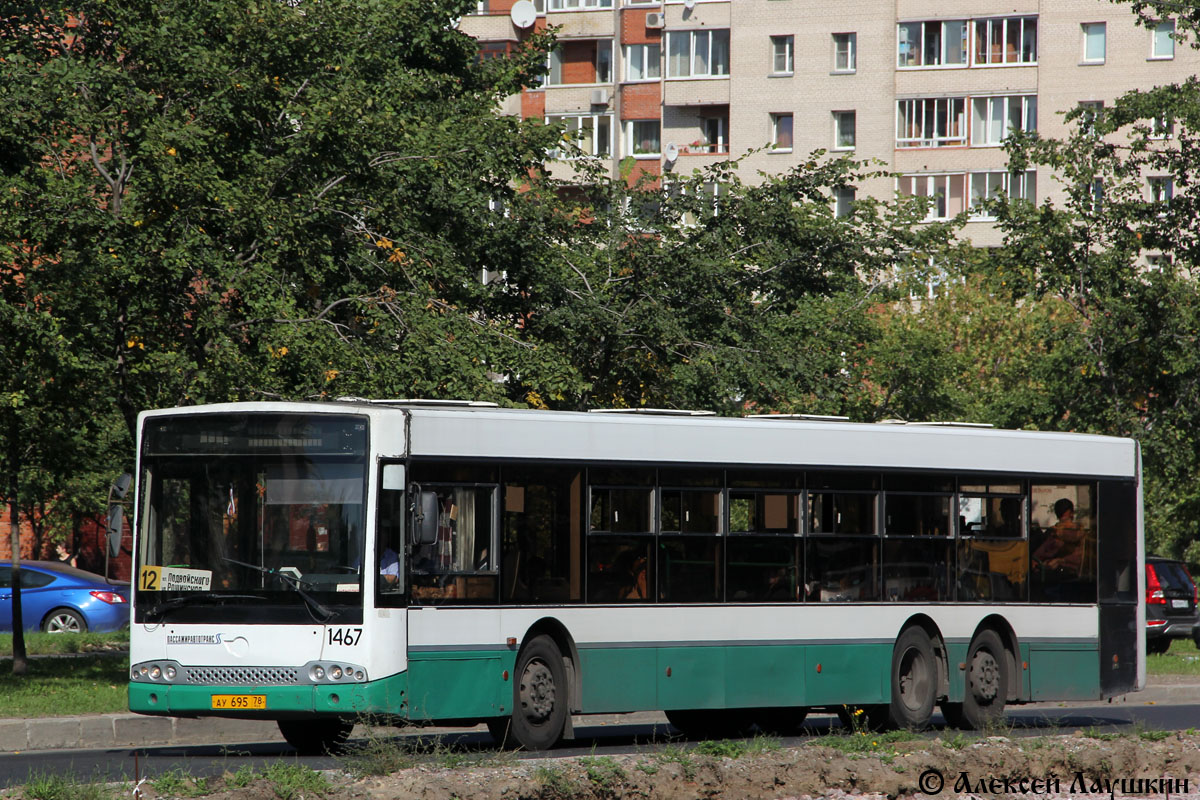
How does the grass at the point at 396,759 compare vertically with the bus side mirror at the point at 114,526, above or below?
below

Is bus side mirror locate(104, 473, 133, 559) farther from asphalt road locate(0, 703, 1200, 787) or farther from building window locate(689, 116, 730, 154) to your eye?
building window locate(689, 116, 730, 154)

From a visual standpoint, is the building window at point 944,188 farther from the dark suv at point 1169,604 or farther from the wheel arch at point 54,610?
the wheel arch at point 54,610

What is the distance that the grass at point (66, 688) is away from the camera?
16.2 metres

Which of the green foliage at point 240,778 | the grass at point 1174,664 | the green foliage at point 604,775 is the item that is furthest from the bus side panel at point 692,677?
the grass at point 1174,664

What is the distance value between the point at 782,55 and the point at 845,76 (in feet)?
8.55

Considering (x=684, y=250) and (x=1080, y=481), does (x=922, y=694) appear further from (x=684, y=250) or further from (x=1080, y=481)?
(x=684, y=250)

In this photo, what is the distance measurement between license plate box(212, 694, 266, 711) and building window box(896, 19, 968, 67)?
186ft

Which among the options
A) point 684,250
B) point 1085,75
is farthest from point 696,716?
point 1085,75

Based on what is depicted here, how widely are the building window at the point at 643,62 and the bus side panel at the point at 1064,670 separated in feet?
175

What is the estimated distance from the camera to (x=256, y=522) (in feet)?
42.0

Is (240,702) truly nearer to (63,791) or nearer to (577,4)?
(63,791)

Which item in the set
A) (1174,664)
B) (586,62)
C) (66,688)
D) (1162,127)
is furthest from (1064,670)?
(586,62)

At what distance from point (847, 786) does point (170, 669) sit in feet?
16.2

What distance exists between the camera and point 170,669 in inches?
508
